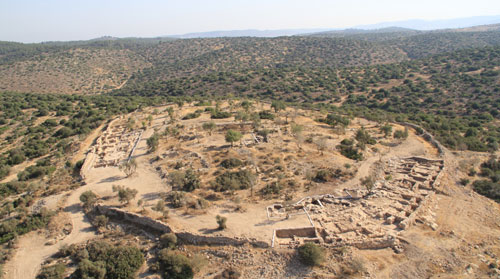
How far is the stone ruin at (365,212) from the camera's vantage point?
580 inches

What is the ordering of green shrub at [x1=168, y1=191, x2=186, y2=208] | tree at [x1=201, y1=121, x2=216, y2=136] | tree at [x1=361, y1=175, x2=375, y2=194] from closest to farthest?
green shrub at [x1=168, y1=191, x2=186, y2=208], tree at [x1=361, y1=175, x2=375, y2=194], tree at [x1=201, y1=121, x2=216, y2=136]

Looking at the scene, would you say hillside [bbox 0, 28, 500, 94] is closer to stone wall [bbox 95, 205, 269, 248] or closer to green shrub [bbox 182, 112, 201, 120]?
green shrub [bbox 182, 112, 201, 120]

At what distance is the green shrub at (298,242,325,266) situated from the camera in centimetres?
1329

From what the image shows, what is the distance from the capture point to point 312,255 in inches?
524

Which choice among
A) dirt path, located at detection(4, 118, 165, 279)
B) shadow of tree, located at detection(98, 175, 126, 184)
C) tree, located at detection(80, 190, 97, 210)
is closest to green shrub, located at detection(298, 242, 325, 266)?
dirt path, located at detection(4, 118, 165, 279)

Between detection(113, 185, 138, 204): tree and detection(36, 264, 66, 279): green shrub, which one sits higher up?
detection(113, 185, 138, 204): tree

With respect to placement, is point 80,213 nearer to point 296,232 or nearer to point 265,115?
point 296,232

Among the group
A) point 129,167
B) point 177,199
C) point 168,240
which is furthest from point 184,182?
point 168,240

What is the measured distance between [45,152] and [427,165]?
38.2m

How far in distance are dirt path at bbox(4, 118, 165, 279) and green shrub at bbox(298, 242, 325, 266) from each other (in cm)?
1137

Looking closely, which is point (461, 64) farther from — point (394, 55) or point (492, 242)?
point (492, 242)

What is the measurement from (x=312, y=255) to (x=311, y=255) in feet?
0.17

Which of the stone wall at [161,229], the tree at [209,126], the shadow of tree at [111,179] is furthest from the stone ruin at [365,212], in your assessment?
the tree at [209,126]

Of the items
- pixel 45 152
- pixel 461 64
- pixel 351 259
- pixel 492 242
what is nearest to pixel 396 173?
pixel 492 242
